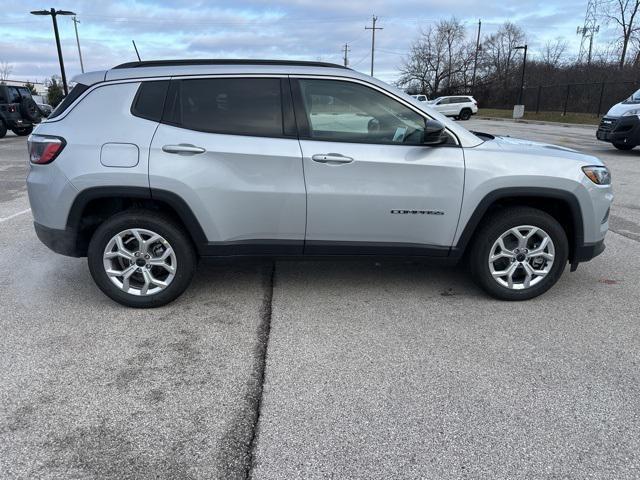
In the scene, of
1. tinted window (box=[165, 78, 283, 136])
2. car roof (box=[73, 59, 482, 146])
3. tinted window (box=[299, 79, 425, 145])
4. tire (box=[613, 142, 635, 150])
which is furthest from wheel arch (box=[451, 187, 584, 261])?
tire (box=[613, 142, 635, 150])

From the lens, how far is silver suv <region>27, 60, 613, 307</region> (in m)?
3.65

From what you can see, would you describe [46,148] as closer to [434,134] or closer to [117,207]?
[117,207]

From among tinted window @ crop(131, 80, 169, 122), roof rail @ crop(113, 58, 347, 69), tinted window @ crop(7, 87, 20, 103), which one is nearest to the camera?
tinted window @ crop(131, 80, 169, 122)

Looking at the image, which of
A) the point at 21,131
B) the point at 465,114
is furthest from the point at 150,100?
the point at 465,114

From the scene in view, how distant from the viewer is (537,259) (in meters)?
4.04

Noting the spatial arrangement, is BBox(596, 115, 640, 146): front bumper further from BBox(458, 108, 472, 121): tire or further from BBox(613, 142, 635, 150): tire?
BBox(458, 108, 472, 121): tire

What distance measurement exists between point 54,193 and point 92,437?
6.56 ft

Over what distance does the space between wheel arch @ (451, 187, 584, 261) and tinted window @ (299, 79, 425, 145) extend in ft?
2.60

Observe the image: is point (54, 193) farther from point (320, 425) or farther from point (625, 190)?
point (625, 190)

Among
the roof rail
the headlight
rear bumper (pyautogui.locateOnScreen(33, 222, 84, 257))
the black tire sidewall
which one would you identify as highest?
the roof rail

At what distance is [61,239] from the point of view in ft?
12.5

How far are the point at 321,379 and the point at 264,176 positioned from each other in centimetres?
155

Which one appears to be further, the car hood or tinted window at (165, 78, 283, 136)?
the car hood

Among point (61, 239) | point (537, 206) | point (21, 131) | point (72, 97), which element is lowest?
point (21, 131)
